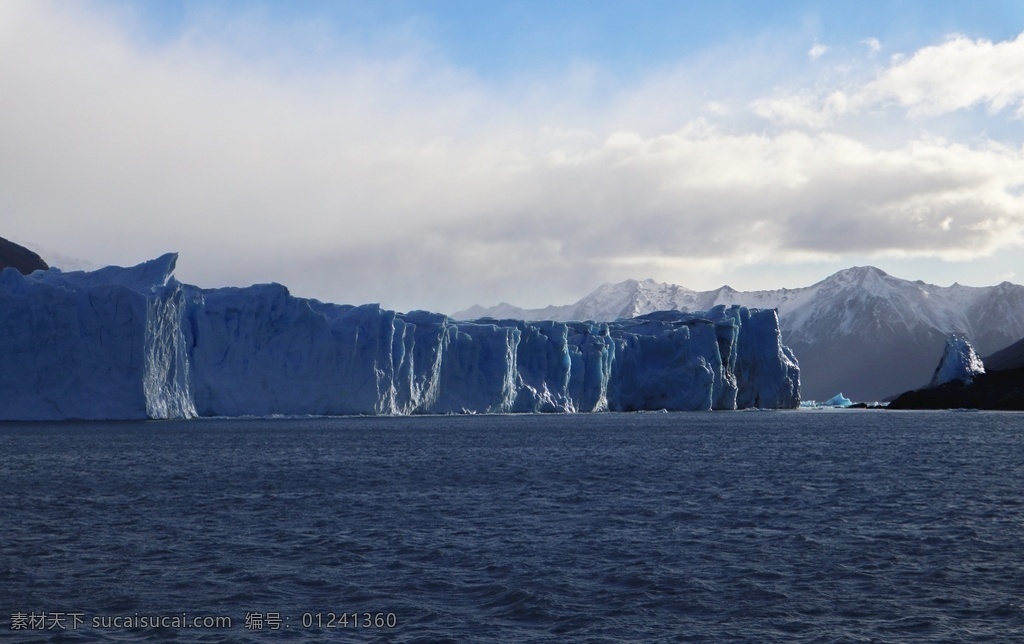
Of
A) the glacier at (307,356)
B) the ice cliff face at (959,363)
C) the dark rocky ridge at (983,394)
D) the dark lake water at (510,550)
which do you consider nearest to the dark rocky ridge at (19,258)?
the glacier at (307,356)

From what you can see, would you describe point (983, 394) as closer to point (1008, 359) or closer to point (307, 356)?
point (1008, 359)

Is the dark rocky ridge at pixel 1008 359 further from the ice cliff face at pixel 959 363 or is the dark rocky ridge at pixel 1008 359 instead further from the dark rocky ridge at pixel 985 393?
the ice cliff face at pixel 959 363

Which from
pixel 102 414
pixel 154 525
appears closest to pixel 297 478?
pixel 154 525

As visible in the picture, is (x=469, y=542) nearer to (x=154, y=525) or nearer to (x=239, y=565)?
(x=239, y=565)

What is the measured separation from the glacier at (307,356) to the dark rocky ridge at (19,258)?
53.9 m

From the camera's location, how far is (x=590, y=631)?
10.9m

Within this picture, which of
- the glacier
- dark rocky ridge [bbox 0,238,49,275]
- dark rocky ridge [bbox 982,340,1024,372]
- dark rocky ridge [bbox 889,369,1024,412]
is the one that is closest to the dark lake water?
the glacier

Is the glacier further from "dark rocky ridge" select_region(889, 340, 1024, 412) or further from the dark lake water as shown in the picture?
the dark lake water

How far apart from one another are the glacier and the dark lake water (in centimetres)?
2004

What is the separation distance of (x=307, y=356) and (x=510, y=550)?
45694mm

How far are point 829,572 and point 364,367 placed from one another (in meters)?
48.8

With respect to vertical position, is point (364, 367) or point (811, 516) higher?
point (364, 367)

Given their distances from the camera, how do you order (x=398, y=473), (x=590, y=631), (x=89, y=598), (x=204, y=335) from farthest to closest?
(x=204, y=335)
(x=398, y=473)
(x=89, y=598)
(x=590, y=631)

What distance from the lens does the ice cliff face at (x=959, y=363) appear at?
87.2m
